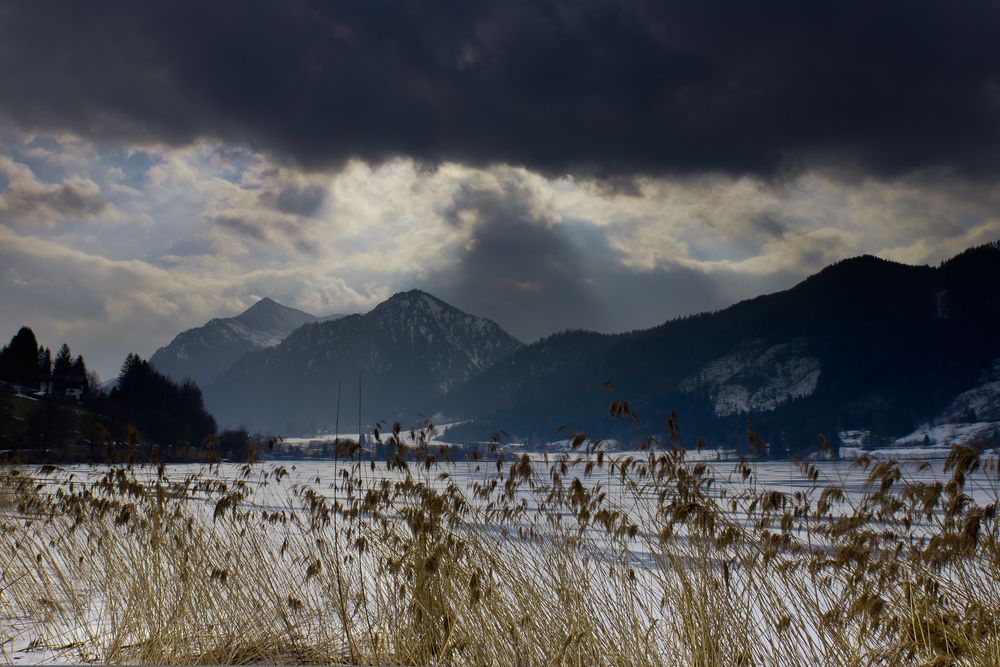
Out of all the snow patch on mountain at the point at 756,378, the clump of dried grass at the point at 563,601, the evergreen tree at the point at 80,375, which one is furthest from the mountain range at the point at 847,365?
the clump of dried grass at the point at 563,601

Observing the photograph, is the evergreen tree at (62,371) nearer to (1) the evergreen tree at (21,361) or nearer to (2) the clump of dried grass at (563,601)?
(1) the evergreen tree at (21,361)

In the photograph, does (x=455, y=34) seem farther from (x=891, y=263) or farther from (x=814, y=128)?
(x=891, y=263)

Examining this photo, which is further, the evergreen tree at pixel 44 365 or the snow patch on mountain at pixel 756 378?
the snow patch on mountain at pixel 756 378

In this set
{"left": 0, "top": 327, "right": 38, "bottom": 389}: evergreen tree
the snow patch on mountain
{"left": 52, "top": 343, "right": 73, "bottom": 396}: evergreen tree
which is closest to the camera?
{"left": 0, "top": 327, "right": 38, "bottom": 389}: evergreen tree

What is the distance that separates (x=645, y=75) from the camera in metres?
9.42

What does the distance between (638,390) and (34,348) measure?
553 feet

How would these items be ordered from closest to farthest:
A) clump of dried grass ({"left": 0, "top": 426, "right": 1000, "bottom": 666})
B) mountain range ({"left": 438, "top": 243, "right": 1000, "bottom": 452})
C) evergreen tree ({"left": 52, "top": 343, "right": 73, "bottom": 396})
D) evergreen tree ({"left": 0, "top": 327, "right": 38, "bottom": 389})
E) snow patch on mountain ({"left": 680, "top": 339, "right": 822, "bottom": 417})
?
1. clump of dried grass ({"left": 0, "top": 426, "right": 1000, "bottom": 666})
2. evergreen tree ({"left": 0, "top": 327, "right": 38, "bottom": 389})
3. evergreen tree ({"left": 52, "top": 343, "right": 73, "bottom": 396})
4. mountain range ({"left": 438, "top": 243, "right": 1000, "bottom": 452})
5. snow patch on mountain ({"left": 680, "top": 339, "right": 822, "bottom": 417})

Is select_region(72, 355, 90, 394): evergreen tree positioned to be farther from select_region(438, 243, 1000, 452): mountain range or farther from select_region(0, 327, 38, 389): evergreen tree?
select_region(438, 243, 1000, 452): mountain range

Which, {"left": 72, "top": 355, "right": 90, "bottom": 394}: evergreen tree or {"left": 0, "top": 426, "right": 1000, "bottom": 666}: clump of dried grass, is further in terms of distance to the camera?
{"left": 72, "top": 355, "right": 90, "bottom": 394}: evergreen tree

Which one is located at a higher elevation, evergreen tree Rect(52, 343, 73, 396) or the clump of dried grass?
evergreen tree Rect(52, 343, 73, 396)

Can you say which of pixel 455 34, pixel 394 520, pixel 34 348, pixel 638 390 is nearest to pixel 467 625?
pixel 394 520

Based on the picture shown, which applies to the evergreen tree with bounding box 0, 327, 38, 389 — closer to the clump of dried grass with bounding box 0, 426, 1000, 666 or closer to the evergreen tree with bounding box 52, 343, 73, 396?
the evergreen tree with bounding box 52, 343, 73, 396

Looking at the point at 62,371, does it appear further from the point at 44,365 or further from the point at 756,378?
the point at 756,378

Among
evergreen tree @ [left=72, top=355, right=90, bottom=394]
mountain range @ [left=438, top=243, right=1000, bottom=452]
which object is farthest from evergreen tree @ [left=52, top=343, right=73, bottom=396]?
mountain range @ [left=438, top=243, right=1000, bottom=452]
